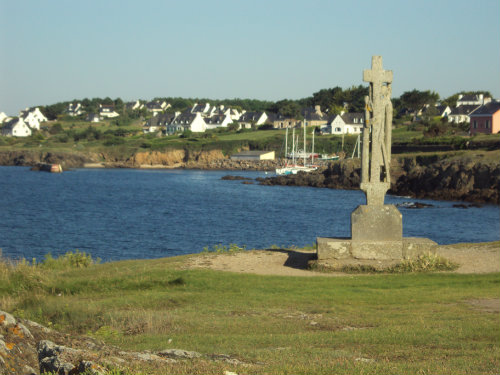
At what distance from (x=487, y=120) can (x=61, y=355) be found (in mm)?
89781

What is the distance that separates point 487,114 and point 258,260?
77.3 m

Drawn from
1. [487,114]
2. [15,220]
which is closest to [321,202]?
[15,220]

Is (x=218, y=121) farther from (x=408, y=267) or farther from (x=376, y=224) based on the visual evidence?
(x=408, y=267)

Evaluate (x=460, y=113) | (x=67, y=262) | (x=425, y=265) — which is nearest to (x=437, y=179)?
(x=425, y=265)

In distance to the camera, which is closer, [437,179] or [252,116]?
[437,179]

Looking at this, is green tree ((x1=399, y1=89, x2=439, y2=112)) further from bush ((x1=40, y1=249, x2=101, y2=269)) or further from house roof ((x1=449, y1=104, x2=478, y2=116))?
bush ((x1=40, y1=249, x2=101, y2=269))

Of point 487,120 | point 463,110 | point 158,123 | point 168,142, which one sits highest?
point 463,110

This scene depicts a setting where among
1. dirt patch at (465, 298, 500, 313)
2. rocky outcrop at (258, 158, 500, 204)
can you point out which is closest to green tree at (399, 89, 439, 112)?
rocky outcrop at (258, 158, 500, 204)

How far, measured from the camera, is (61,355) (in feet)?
21.8

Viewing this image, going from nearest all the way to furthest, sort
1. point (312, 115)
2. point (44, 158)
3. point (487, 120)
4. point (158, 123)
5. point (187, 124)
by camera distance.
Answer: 1. point (487, 120)
2. point (44, 158)
3. point (312, 115)
4. point (187, 124)
5. point (158, 123)

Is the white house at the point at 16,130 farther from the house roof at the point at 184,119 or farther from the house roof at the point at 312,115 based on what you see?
the house roof at the point at 312,115

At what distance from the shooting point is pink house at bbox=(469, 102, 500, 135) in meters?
87.2

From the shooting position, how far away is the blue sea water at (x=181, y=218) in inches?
1471

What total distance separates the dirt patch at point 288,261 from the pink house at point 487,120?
233 feet
